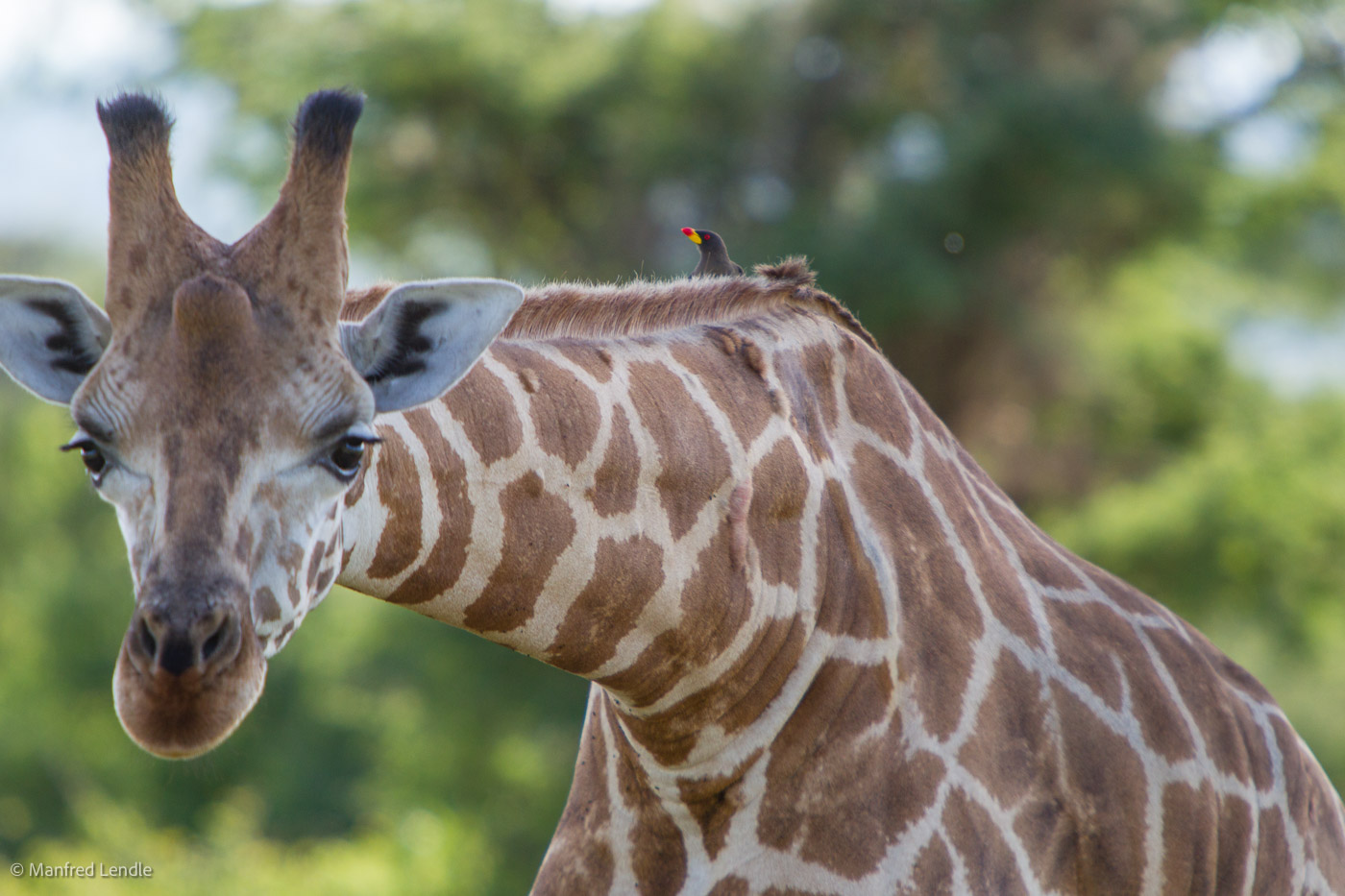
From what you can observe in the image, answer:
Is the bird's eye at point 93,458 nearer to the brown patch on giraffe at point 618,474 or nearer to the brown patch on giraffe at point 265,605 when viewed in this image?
the brown patch on giraffe at point 265,605

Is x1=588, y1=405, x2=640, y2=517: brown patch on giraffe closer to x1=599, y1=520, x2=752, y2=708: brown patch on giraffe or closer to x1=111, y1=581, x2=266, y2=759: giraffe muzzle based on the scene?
Answer: x1=599, y1=520, x2=752, y2=708: brown patch on giraffe

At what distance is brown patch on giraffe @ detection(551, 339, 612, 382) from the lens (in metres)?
2.49

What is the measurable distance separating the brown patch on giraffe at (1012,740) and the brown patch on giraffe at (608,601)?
0.74 m

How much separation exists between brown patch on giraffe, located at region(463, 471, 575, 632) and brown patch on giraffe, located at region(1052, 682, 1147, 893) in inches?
46.0

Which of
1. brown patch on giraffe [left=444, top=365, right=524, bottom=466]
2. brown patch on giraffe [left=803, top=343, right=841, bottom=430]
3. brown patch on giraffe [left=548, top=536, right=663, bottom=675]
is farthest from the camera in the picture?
brown patch on giraffe [left=803, top=343, right=841, bottom=430]

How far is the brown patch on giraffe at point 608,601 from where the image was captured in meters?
2.40

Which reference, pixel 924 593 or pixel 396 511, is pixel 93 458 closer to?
pixel 396 511

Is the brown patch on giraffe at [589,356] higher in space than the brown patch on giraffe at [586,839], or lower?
higher

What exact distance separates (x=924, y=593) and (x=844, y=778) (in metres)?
0.43

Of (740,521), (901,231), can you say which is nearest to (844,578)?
(740,521)

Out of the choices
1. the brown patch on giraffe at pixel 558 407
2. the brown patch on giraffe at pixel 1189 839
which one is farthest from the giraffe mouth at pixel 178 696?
the brown patch on giraffe at pixel 1189 839

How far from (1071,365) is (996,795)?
43.0ft
